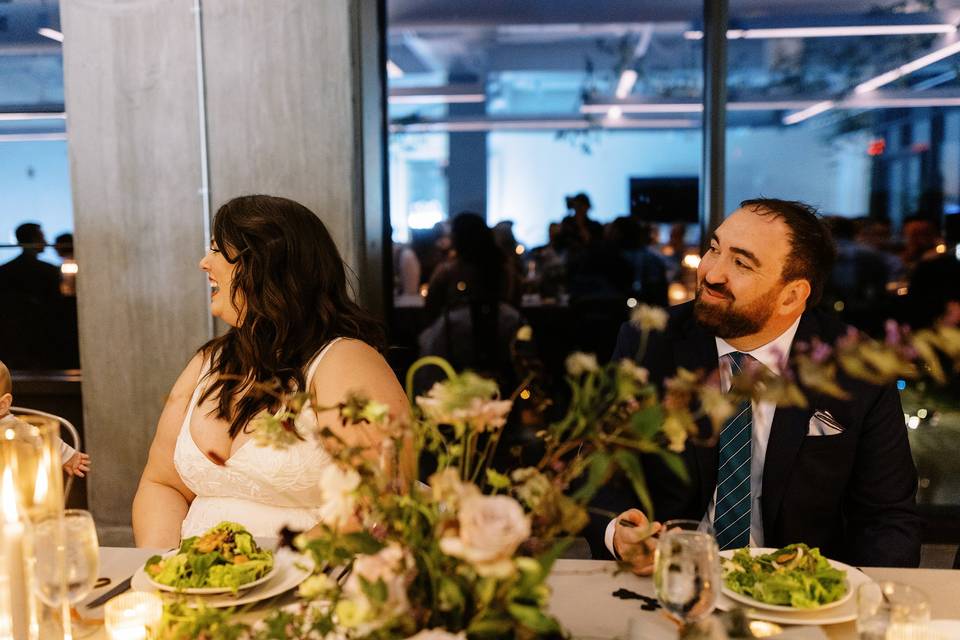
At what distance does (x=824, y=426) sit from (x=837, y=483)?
5.7 inches

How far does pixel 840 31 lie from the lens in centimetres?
389

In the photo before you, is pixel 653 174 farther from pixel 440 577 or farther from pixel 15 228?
pixel 440 577

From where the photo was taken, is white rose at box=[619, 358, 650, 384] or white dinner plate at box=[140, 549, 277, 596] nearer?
white rose at box=[619, 358, 650, 384]

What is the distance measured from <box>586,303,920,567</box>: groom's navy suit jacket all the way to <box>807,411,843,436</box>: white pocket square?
1cm

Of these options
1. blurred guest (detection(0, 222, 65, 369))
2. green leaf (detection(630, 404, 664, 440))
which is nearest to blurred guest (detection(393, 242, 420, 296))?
blurred guest (detection(0, 222, 65, 369))

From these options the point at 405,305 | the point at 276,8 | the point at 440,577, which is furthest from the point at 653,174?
the point at 440,577

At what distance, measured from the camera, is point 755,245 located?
2256 mm

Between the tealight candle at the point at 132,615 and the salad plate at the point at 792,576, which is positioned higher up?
the tealight candle at the point at 132,615

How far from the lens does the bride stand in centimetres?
214

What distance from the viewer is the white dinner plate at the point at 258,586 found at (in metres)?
1.49

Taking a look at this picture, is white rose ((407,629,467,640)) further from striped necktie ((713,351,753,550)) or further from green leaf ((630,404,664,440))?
striped necktie ((713,351,753,550))

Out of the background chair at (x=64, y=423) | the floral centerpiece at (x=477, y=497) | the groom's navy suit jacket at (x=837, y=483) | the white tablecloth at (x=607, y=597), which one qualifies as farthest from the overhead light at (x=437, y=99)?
the floral centerpiece at (x=477, y=497)

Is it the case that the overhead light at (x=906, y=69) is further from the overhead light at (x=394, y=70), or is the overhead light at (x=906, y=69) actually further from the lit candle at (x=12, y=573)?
the lit candle at (x=12, y=573)

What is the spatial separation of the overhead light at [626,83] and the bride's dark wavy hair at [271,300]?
2.23 m
